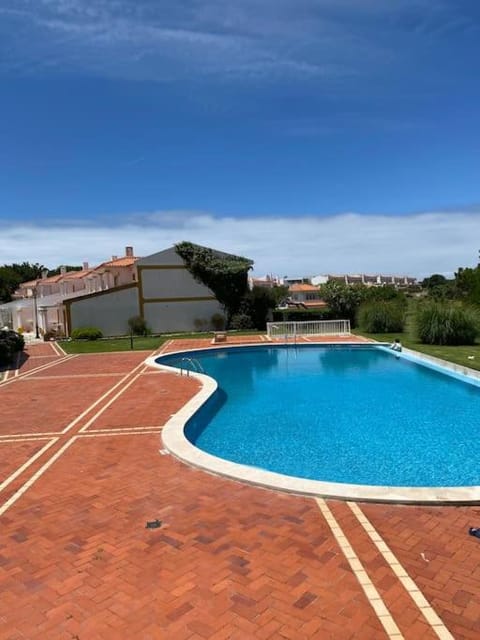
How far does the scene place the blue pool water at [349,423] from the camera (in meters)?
7.80

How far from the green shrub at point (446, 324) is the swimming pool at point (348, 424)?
13.2 ft

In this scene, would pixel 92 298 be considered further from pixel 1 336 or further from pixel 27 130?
pixel 27 130

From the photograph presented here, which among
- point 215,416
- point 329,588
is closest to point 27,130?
point 215,416

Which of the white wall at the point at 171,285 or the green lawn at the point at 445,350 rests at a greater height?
the white wall at the point at 171,285

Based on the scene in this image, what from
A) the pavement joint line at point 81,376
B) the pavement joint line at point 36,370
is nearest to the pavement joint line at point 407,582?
the pavement joint line at point 81,376

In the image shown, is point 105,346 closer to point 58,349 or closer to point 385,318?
point 58,349

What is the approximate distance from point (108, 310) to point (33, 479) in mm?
25860

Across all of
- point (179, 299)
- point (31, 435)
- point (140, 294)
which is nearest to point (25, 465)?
point (31, 435)

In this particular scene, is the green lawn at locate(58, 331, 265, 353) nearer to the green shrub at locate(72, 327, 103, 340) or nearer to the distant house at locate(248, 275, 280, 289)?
the green shrub at locate(72, 327, 103, 340)

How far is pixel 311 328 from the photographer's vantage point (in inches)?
1065

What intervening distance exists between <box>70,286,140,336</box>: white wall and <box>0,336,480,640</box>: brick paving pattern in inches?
982

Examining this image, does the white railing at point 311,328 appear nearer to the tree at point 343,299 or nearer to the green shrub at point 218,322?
the tree at point 343,299

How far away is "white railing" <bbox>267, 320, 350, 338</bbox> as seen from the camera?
86.2 ft

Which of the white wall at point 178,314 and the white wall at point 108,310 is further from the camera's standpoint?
the white wall at point 178,314
